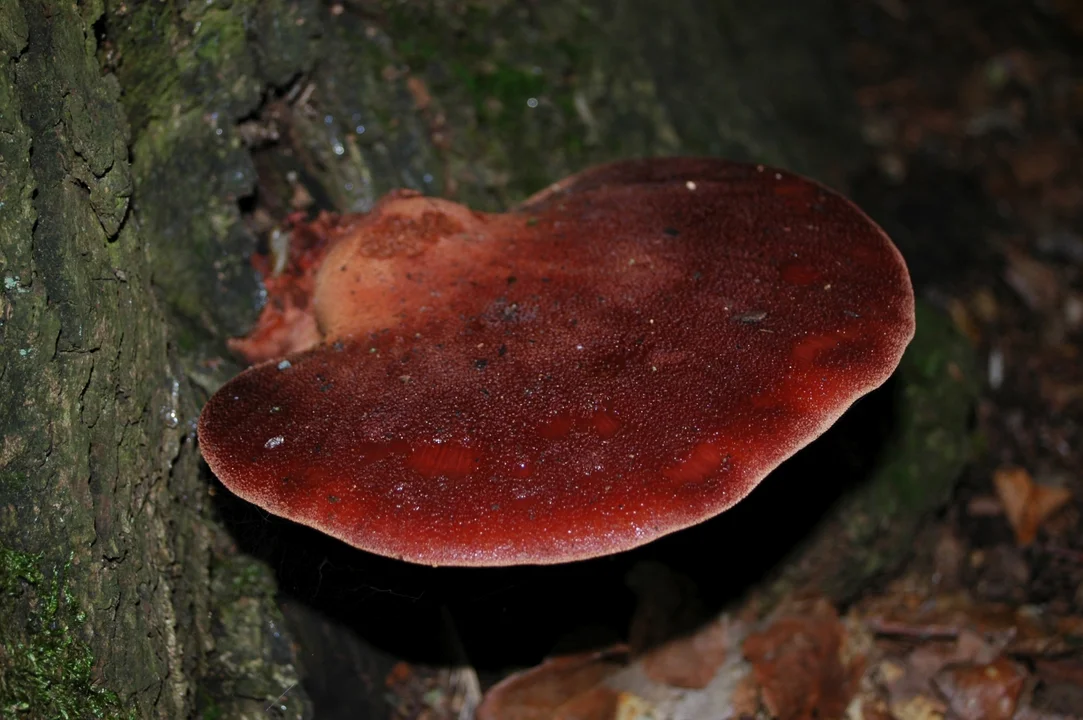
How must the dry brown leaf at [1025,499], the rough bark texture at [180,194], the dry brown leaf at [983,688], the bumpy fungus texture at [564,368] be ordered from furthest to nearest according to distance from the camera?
the dry brown leaf at [1025,499], the dry brown leaf at [983,688], the rough bark texture at [180,194], the bumpy fungus texture at [564,368]

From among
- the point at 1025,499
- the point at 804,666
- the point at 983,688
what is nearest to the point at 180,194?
the point at 804,666

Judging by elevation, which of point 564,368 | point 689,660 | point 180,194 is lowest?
point 689,660

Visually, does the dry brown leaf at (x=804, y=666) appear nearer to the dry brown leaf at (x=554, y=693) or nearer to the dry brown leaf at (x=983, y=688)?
the dry brown leaf at (x=983, y=688)

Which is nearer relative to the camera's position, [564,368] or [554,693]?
[564,368]

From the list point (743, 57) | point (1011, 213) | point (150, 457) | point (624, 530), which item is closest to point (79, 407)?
point (150, 457)

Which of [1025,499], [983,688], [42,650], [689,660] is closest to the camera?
[42,650]

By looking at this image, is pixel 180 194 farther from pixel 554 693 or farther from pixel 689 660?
pixel 689 660

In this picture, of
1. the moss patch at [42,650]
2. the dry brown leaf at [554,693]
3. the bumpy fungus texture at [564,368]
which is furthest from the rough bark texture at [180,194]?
the dry brown leaf at [554,693]
